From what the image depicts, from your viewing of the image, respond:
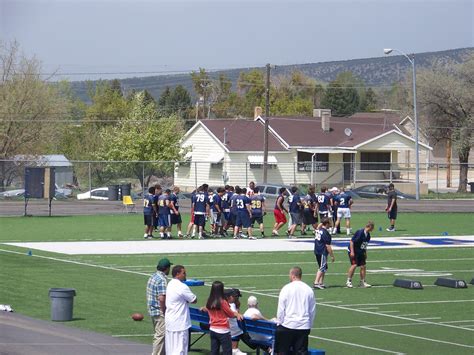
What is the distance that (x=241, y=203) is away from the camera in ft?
103

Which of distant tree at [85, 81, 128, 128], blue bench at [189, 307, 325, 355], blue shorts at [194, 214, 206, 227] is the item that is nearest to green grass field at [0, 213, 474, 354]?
blue bench at [189, 307, 325, 355]

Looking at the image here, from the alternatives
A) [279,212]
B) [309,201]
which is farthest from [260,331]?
[279,212]

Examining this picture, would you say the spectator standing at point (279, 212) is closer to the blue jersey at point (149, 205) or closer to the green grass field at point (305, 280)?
the blue jersey at point (149, 205)

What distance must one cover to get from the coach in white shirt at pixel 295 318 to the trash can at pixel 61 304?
5271 millimetres

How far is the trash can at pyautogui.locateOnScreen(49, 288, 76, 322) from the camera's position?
1723cm

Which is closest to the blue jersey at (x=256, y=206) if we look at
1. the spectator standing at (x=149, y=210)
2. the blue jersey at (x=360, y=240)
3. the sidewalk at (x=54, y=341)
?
the spectator standing at (x=149, y=210)

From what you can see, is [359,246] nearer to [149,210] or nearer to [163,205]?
[163,205]

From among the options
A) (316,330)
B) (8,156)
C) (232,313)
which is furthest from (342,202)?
(8,156)

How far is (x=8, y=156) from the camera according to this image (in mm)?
59188

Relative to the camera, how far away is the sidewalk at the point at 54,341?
48.7 ft

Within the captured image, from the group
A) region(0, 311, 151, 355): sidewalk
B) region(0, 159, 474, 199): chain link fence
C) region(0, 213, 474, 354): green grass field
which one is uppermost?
region(0, 159, 474, 199): chain link fence

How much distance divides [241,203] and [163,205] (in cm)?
246

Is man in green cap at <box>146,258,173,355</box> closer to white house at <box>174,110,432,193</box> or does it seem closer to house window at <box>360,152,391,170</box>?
white house at <box>174,110,432,193</box>

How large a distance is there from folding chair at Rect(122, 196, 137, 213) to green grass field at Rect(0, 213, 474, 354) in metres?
10.3
